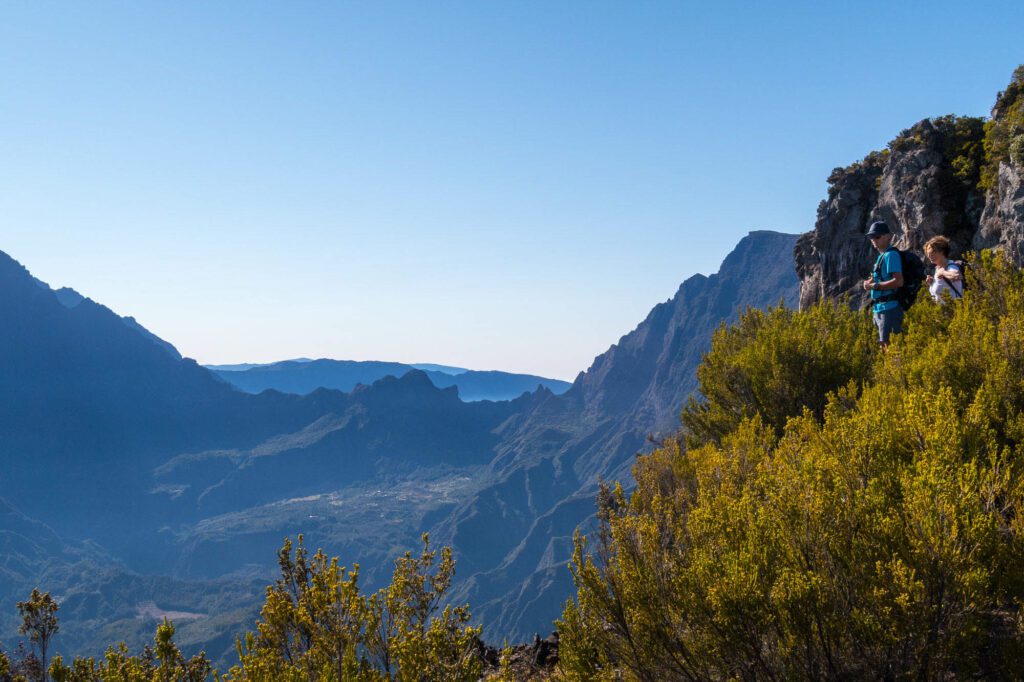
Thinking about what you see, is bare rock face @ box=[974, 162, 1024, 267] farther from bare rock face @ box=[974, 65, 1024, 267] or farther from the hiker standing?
the hiker standing

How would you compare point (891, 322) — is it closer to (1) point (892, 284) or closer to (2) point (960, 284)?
(1) point (892, 284)

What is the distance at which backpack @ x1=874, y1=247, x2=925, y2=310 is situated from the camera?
11.2m

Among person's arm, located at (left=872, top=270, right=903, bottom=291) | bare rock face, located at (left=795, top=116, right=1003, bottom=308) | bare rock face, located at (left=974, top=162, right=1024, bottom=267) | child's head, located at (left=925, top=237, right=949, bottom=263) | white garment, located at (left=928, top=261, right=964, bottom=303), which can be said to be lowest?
white garment, located at (left=928, top=261, right=964, bottom=303)

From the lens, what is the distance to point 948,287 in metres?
10.2

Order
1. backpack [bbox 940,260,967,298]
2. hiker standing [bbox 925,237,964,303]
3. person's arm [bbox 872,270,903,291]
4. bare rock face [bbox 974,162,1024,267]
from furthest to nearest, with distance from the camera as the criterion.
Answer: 1. bare rock face [bbox 974,162,1024,267]
2. person's arm [bbox 872,270,903,291]
3. hiker standing [bbox 925,237,964,303]
4. backpack [bbox 940,260,967,298]

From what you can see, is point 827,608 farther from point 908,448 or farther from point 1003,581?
point 908,448

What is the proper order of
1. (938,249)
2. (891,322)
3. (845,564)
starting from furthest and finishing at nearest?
(891,322)
(938,249)
(845,564)

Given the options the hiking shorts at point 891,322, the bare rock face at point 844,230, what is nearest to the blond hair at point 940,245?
the hiking shorts at point 891,322

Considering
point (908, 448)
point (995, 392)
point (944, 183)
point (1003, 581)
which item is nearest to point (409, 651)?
point (1003, 581)

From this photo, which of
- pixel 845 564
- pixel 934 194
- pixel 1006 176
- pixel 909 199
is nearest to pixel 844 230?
pixel 909 199

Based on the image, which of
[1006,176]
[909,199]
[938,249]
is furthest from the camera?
[909,199]

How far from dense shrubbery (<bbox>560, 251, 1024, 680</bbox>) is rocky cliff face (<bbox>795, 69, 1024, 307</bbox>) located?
33.1 ft

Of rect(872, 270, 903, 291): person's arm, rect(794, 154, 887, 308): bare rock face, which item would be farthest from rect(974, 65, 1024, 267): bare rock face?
rect(872, 270, 903, 291): person's arm

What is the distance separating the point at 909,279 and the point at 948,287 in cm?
105
